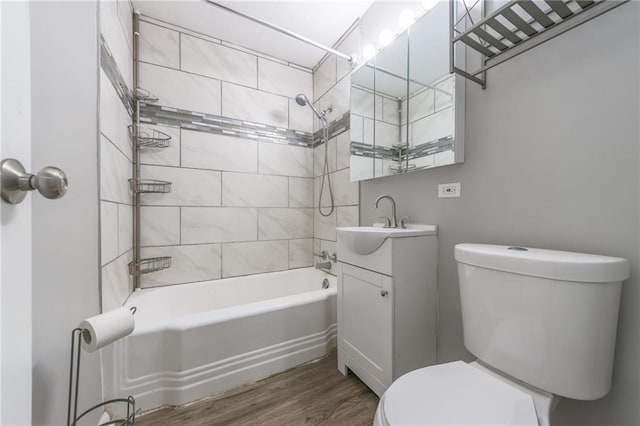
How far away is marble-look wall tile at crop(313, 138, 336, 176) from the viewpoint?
223cm

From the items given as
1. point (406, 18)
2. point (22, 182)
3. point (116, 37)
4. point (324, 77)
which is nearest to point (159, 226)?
point (116, 37)

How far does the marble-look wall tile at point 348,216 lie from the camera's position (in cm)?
198

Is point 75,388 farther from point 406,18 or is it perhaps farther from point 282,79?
point 282,79

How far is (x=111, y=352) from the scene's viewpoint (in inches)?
46.6

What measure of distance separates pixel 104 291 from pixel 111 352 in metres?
0.29

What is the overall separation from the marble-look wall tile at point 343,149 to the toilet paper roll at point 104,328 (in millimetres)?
1687

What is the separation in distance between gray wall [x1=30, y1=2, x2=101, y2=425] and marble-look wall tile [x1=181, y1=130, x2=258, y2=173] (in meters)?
0.99

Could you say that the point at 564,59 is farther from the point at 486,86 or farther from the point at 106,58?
the point at 106,58

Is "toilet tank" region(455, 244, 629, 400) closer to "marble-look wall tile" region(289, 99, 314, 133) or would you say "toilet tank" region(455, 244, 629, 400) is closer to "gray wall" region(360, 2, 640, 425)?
"gray wall" region(360, 2, 640, 425)

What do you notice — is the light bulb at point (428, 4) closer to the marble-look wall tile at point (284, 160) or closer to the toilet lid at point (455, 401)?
the marble-look wall tile at point (284, 160)

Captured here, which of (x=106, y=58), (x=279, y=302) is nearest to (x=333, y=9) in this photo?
(x=106, y=58)

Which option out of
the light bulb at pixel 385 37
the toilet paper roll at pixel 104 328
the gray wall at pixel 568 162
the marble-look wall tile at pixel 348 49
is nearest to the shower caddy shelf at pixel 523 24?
the gray wall at pixel 568 162

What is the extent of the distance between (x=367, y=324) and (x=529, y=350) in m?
0.68

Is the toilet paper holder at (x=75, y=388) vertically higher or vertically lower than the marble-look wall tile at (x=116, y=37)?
lower
